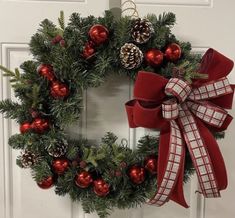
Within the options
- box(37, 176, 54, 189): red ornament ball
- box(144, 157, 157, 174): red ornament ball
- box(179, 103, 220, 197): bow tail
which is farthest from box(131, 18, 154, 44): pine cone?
box(37, 176, 54, 189): red ornament ball

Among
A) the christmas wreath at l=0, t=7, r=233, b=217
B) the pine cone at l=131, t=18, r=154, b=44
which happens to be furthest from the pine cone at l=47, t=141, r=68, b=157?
the pine cone at l=131, t=18, r=154, b=44

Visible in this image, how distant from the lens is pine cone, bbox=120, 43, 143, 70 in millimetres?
851

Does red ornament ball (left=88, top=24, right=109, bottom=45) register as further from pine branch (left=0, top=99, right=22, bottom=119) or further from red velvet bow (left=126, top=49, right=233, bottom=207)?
pine branch (left=0, top=99, right=22, bottom=119)

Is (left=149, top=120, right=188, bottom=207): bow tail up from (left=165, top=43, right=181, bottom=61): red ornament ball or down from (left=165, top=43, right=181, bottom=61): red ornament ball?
down

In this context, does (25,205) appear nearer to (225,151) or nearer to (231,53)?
(225,151)

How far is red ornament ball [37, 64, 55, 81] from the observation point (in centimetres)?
86

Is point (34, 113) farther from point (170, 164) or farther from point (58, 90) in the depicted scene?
point (170, 164)

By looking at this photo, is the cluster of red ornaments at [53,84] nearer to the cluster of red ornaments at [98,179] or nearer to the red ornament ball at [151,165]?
the cluster of red ornaments at [98,179]

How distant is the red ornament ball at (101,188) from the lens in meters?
0.87

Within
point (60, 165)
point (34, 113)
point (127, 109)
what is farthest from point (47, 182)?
point (127, 109)

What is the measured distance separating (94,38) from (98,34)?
2 centimetres

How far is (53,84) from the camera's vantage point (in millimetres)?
852

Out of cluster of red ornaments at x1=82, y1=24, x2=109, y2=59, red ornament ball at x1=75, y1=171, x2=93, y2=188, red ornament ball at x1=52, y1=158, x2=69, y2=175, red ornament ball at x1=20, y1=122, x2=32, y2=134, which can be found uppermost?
cluster of red ornaments at x1=82, y1=24, x2=109, y2=59

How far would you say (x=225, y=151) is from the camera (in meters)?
1.11
